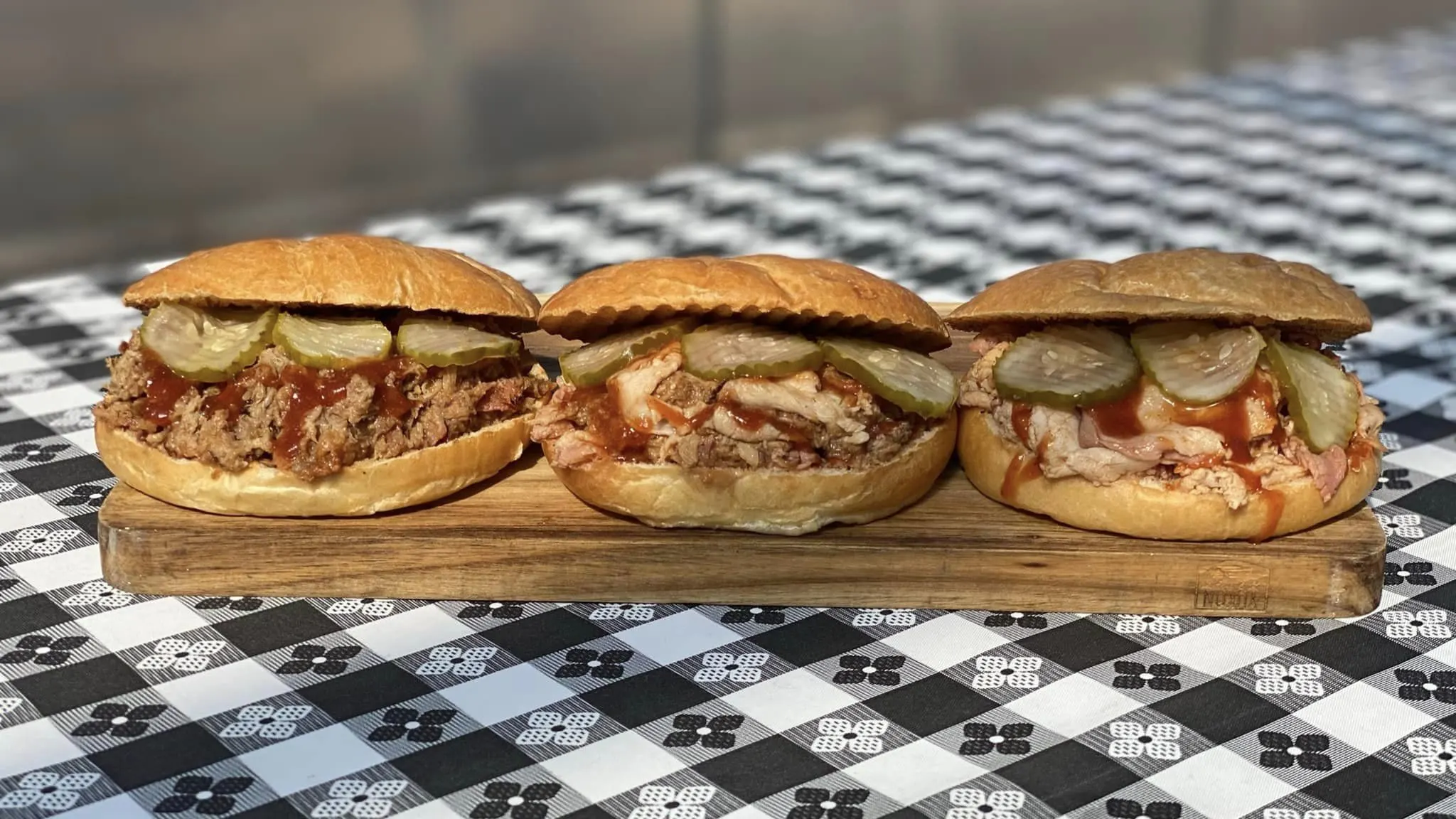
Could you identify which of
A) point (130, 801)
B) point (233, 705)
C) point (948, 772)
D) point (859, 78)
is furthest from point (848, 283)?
point (859, 78)

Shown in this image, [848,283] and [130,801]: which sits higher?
[848,283]

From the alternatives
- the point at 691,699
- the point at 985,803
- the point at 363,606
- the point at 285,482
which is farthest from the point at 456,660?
the point at 985,803

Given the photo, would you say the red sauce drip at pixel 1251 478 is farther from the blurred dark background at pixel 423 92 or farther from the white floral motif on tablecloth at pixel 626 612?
the blurred dark background at pixel 423 92

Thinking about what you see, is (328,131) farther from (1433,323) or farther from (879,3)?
(1433,323)

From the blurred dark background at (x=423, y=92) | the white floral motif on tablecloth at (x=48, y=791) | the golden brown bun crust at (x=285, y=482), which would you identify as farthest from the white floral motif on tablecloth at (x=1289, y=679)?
the blurred dark background at (x=423, y=92)

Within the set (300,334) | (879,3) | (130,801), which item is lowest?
(130,801)

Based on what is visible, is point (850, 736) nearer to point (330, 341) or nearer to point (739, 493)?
point (739, 493)

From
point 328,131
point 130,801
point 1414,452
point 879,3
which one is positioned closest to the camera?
point 130,801
